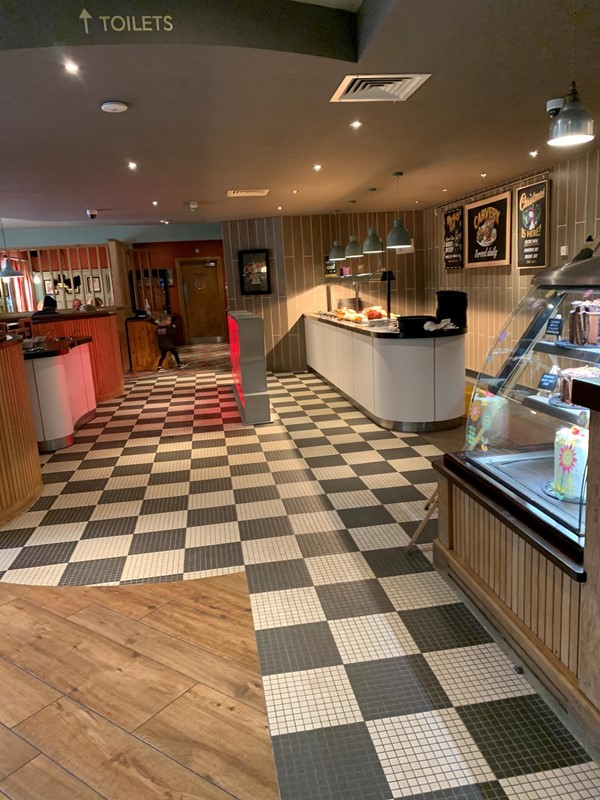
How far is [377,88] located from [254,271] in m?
6.99

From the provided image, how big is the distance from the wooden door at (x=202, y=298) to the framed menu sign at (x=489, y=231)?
830cm

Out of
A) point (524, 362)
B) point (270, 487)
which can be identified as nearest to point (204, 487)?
point (270, 487)

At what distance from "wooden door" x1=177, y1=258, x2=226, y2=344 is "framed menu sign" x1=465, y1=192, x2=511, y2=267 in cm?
830

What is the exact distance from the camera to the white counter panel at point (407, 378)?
19.6 ft

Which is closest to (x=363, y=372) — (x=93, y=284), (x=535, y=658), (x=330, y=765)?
(x=535, y=658)

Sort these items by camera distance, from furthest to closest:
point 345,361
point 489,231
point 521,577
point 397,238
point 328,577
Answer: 1. point 489,231
2. point 345,361
3. point 397,238
4. point 328,577
5. point 521,577

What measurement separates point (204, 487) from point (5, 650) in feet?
7.74

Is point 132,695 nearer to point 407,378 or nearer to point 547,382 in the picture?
point 547,382

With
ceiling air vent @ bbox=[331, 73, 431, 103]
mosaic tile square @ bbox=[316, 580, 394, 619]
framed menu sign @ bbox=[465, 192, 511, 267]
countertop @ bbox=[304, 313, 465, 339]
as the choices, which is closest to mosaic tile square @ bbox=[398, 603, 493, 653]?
mosaic tile square @ bbox=[316, 580, 394, 619]

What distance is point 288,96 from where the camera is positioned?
381 cm

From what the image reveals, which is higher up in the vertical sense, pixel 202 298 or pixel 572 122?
pixel 572 122

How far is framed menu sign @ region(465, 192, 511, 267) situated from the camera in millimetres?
7980

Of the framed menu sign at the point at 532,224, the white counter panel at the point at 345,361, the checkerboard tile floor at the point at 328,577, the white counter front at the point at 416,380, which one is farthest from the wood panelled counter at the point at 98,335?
the framed menu sign at the point at 532,224

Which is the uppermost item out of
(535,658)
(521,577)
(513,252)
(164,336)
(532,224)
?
(532,224)
